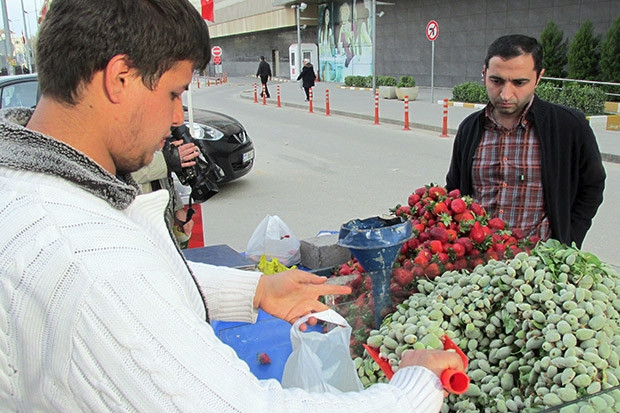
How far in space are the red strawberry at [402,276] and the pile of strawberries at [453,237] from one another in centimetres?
4

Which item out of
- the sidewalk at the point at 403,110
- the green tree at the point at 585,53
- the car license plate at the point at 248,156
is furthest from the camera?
the green tree at the point at 585,53

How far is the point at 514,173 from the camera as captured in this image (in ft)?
10.4

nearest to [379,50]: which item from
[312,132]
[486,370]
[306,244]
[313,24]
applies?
[313,24]

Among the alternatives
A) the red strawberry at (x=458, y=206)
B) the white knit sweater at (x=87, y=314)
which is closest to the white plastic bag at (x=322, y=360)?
the white knit sweater at (x=87, y=314)

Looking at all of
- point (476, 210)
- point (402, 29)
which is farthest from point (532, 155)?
point (402, 29)

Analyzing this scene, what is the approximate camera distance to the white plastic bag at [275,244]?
4.55m

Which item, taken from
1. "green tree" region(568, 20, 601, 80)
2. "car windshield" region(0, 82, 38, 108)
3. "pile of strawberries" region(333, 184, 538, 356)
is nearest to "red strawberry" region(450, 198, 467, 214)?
"pile of strawberries" region(333, 184, 538, 356)

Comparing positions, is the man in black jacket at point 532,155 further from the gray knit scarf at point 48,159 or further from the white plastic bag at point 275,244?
the gray knit scarf at point 48,159

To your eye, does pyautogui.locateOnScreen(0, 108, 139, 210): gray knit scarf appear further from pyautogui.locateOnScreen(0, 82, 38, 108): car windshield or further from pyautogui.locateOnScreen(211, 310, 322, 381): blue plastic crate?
pyautogui.locateOnScreen(0, 82, 38, 108): car windshield

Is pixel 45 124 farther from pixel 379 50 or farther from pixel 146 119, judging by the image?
pixel 379 50

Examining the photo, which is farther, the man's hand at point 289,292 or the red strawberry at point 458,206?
the red strawberry at point 458,206

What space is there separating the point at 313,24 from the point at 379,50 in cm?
932

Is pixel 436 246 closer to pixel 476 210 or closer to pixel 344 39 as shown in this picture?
pixel 476 210

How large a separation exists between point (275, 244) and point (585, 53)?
16377 mm
